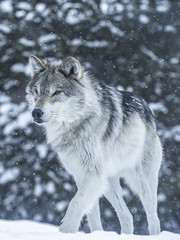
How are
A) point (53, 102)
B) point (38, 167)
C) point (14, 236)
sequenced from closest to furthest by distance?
point (14, 236)
point (53, 102)
point (38, 167)

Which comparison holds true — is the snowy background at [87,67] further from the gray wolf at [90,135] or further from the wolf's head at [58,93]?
the wolf's head at [58,93]

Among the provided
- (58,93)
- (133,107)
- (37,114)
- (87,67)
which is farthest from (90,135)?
(87,67)

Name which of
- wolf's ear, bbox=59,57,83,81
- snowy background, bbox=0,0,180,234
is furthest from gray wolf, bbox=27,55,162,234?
snowy background, bbox=0,0,180,234

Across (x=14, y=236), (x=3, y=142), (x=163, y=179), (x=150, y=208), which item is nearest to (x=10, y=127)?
(x=3, y=142)

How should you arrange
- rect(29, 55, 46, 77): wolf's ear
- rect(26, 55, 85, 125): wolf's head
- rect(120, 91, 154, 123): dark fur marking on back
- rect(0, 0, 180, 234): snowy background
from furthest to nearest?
rect(0, 0, 180, 234): snowy background
rect(120, 91, 154, 123): dark fur marking on back
rect(29, 55, 46, 77): wolf's ear
rect(26, 55, 85, 125): wolf's head

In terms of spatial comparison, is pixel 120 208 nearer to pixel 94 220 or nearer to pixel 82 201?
pixel 94 220

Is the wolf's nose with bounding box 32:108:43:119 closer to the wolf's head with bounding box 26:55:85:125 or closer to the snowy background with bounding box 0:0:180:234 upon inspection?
the wolf's head with bounding box 26:55:85:125

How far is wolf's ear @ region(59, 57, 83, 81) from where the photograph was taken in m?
4.61

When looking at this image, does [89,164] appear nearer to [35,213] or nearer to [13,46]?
[35,213]

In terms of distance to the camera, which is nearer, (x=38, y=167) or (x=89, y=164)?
(x=89, y=164)

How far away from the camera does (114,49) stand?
8211 millimetres

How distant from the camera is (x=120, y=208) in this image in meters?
5.30

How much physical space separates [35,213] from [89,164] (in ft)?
11.6

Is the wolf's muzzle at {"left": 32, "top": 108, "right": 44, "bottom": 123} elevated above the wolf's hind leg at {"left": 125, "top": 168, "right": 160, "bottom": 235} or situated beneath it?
elevated above
